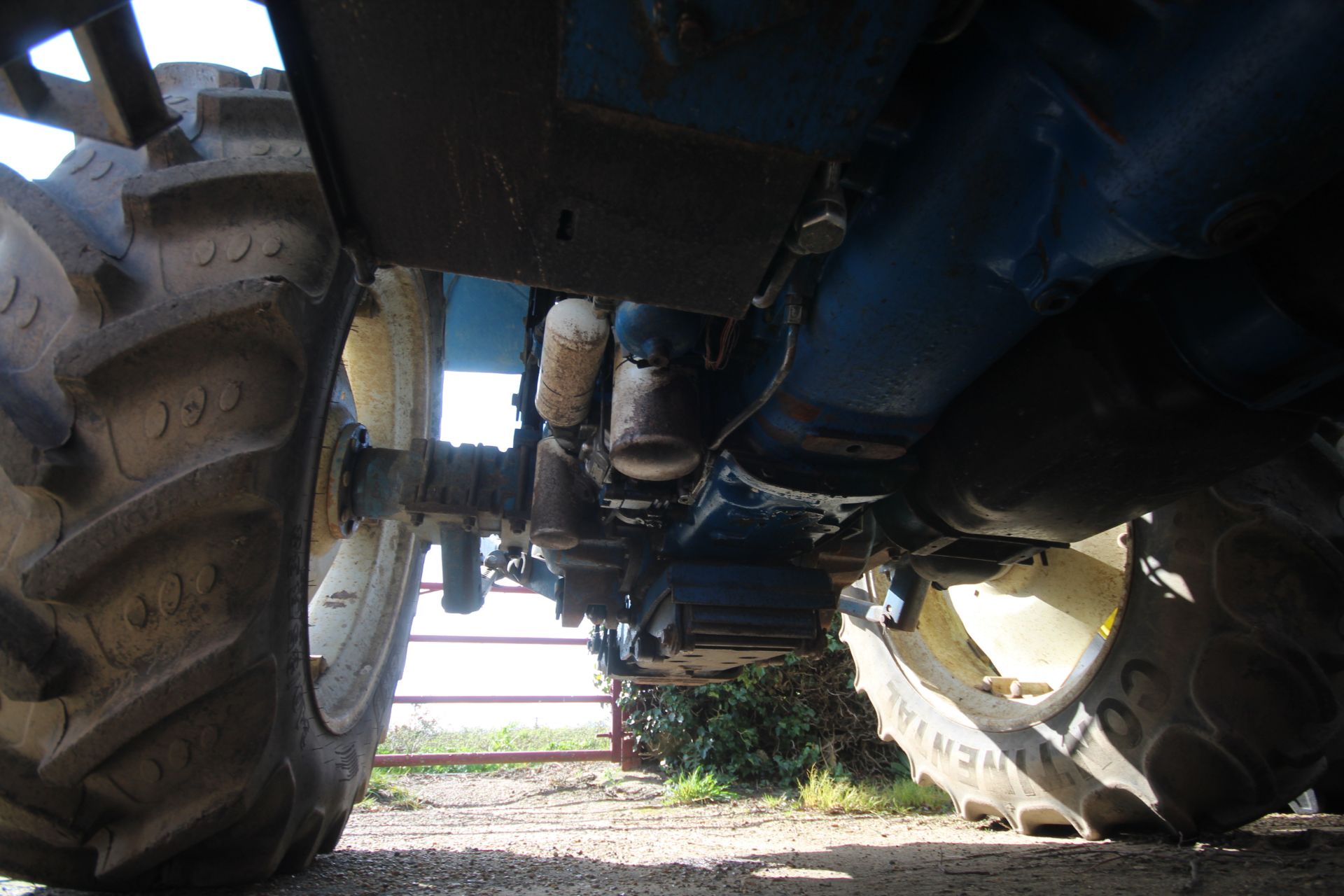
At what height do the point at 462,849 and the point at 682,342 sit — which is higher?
the point at 682,342

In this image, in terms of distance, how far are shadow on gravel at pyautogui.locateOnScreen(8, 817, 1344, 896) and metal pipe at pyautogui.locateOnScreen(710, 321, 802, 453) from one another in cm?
90

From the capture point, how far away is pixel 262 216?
1.27 metres

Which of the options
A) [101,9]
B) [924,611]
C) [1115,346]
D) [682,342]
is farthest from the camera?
[924,611]

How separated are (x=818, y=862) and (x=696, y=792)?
304cm

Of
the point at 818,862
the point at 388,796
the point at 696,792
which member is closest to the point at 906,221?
the point at 818,862

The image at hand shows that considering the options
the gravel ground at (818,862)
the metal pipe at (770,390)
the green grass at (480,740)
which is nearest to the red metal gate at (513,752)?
the green grass at (480,740)

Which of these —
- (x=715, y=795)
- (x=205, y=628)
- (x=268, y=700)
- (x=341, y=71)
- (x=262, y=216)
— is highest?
(x=262, y=216)

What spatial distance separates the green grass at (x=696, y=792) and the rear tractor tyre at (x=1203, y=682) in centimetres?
279

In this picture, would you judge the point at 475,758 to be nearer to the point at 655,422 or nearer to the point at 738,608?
the point at 738,608

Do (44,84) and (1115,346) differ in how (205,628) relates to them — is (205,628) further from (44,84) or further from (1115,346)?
(1115,346)

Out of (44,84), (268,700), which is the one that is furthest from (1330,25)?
(268,700)

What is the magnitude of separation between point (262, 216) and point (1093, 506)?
4.96 feet

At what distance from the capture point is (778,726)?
18.3ft

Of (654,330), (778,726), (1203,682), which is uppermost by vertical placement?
(654,330)
